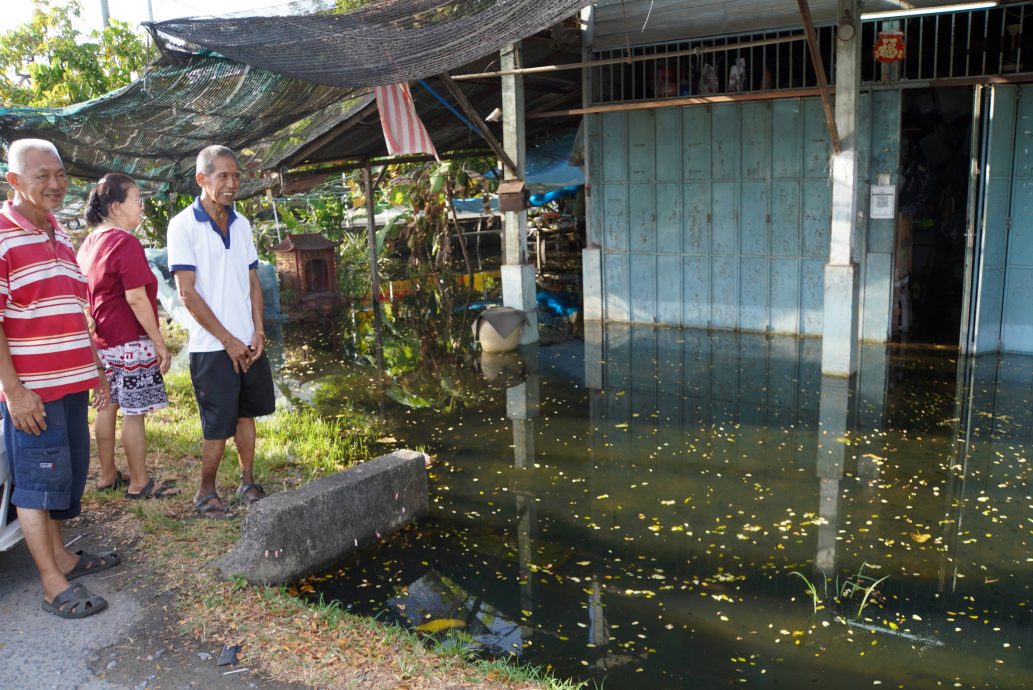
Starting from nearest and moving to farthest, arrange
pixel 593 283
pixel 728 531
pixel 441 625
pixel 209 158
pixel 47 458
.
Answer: pixel 47 458, pixel 441 625, pixel 209 158, pixel 728 531, pixel 593 283

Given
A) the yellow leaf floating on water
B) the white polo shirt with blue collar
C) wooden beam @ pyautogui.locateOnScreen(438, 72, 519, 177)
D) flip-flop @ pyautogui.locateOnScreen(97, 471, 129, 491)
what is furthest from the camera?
wooden beam @ pyautogui.locateOnScreen(438, 72, 519, 177)

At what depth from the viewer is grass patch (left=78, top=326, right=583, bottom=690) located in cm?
324

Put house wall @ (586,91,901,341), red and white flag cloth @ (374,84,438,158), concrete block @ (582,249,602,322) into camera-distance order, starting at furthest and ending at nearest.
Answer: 1. concrete block @ (582,249,602,322)
2. house wall @ (586,91,901,341)
3. red and white flag cloth @ (374,84,438,158)

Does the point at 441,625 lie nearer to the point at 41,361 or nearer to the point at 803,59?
the point at 41,361

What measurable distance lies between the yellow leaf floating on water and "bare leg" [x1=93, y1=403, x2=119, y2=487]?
2.22m

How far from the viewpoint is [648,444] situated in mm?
6469

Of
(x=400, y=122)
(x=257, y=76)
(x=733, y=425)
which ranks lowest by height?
(x=733, y=425)

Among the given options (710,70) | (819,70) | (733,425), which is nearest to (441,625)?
(733,425)

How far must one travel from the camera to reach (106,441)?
4863mm

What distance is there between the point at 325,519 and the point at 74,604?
1224 millimetres

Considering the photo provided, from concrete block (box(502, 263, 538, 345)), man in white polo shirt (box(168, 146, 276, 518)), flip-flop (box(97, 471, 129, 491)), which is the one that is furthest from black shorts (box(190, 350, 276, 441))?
concrete block (box(502, 263, 538, 345))

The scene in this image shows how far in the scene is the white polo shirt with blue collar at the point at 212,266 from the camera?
167 inches

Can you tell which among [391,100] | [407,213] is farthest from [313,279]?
[391,100]

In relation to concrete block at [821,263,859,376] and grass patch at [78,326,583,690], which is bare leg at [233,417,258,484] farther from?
concrete block at [821,263,859,376]
